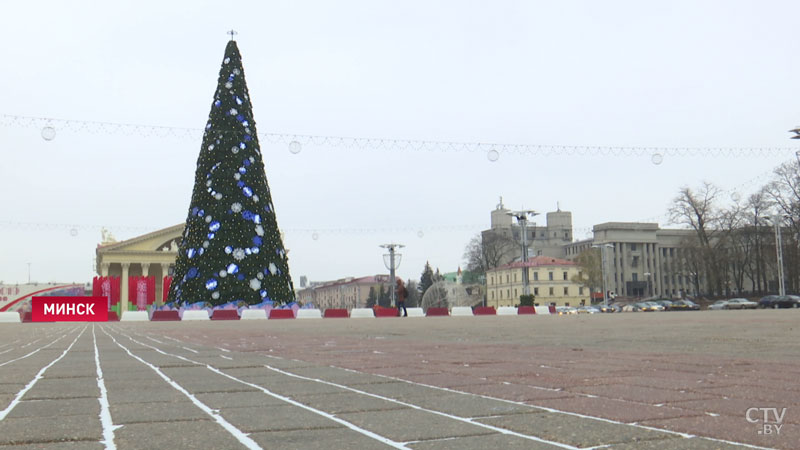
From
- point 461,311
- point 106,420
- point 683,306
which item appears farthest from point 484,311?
point 106,420

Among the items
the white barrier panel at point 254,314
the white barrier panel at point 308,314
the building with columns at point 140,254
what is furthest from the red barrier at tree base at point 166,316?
the building with columns at point 140,254

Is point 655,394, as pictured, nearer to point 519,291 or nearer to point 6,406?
point 6,406

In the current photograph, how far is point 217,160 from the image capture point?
36.7m

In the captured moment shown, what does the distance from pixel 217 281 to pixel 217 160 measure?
6.06 metres

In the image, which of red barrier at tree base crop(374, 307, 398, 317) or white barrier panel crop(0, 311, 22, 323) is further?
red barrier at tree base crop(374, 307, 398, 317)

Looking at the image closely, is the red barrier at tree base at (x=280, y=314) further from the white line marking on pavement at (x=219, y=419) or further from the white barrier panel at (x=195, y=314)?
the white line marking on pavement at (x=219, y=419)

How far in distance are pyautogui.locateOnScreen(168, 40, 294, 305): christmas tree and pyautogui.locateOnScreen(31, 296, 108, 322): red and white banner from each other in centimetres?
1016

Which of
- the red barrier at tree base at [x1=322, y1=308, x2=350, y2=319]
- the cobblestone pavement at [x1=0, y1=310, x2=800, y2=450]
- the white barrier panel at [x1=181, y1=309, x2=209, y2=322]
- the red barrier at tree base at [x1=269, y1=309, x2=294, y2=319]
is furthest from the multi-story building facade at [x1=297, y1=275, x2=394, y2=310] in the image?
the cobblestone pavement at [x1=0, y1=310, x2=800, y2=450]

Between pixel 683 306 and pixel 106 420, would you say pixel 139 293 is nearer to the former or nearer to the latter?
pixel 683 306

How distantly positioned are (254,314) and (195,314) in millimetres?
2798

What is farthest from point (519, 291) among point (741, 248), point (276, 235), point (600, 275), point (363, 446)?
point (363, 446)

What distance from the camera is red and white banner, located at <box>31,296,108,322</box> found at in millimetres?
43412

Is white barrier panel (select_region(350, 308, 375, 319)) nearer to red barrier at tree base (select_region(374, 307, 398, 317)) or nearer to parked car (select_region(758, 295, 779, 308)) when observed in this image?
red barrier at tree base (select_region(374, 307, 398, 317))

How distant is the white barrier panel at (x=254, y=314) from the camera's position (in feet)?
115
